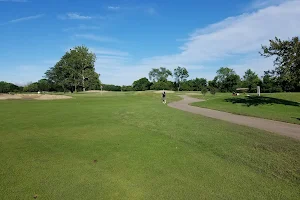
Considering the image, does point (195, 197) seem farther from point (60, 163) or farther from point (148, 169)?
point (60, 163)

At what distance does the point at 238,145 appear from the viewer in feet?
25.5

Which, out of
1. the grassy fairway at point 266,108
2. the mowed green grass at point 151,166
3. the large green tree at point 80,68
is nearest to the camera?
the mowed green grass at point 151,166

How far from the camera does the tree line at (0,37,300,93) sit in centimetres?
2250

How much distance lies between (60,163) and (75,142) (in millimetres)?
2460

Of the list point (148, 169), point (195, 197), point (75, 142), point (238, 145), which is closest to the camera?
point (195, 197)

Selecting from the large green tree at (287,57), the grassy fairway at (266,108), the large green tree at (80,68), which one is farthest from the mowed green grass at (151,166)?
the large green tree at (80,68)

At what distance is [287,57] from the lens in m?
22.7

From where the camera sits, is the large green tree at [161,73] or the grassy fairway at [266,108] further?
the large green tree at [161,73]

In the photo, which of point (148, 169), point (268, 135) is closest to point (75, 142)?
point (148, 169)

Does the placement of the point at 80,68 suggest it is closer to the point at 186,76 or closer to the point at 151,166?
the point at 186,76

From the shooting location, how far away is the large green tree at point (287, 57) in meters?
21.8

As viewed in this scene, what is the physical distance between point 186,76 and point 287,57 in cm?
10443

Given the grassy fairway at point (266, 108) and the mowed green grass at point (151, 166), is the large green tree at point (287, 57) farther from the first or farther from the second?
the mowed green grass at point (151, 166)

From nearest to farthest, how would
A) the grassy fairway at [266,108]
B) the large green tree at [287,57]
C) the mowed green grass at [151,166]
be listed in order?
the mowed green grass at [151,166]
the grassy fairway at [266,108]
the large green tree at [287,57]
